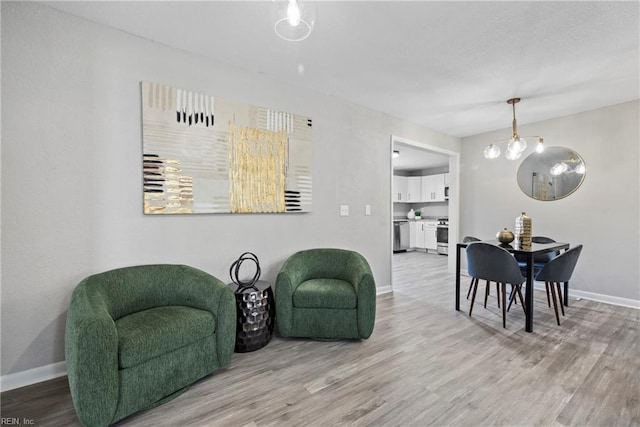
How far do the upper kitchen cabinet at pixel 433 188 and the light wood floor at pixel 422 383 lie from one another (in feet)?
17.1

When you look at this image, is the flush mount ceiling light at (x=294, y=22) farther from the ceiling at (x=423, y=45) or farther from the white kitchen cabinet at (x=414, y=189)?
the white kitchen cabinet at (x=414, y=189)

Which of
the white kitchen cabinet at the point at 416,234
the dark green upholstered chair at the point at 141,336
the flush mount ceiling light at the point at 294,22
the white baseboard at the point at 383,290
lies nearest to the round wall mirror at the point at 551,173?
the white baseboard at the point at 383,290

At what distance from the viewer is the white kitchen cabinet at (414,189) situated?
330 inches

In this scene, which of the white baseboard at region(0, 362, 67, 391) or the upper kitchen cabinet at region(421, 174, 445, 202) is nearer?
the white baseboard at region(0, 362, 67, 391)

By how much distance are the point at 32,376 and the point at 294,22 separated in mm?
2696

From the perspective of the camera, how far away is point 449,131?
188 inches

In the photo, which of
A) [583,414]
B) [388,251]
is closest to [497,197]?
[388,251]

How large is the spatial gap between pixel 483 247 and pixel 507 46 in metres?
1.74

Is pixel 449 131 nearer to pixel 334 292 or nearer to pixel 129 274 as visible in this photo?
pixel 334 292

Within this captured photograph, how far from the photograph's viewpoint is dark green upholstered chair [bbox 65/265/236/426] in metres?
1.41

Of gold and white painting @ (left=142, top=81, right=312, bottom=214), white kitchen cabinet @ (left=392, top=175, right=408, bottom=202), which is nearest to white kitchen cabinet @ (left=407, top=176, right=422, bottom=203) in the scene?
white kitchen cabinet @ (left=392, top=175, right=408, bottom=202)

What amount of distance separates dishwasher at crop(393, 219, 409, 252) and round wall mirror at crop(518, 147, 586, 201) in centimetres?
368

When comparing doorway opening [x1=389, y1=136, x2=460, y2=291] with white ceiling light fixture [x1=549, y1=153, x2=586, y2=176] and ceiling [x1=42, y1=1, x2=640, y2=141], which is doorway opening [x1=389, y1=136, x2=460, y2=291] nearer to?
white ceiling light fixture [x1=549, y1=153, x2=586, y2=176]

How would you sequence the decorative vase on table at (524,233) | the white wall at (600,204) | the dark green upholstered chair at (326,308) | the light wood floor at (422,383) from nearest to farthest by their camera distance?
the light wood floor at (422,383), the dark green upholstered chair at (326,308), the decorative vase on table at (524,233), the white wall at (600,204)
